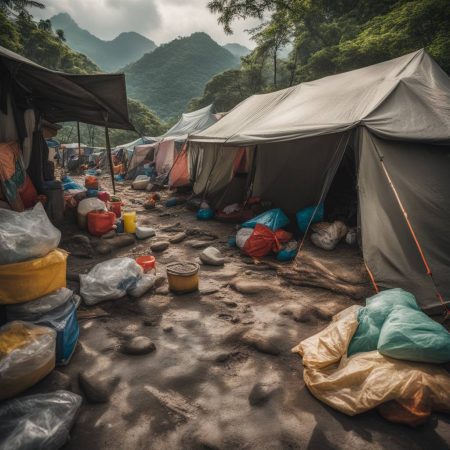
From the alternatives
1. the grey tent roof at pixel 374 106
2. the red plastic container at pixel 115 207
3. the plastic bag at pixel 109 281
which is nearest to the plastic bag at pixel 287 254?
the grey tent roof at pixel 374 106

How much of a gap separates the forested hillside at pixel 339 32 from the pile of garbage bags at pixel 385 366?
1299 cm

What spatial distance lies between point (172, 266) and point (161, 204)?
267 inches

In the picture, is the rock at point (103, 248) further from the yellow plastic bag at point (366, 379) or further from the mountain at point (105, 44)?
the mountain at point (105, 44)

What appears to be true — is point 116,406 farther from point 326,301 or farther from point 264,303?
point 326,301

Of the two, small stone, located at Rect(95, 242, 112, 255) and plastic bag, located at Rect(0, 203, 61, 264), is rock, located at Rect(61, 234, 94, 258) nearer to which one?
small stone, located at Rect(95, 242, 112, 255)

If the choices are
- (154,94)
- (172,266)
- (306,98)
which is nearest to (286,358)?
(172,266)

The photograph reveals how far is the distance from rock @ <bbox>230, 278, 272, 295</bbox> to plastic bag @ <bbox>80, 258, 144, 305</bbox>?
4.66 feet

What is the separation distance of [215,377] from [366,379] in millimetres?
1248

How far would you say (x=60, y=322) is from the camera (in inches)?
105

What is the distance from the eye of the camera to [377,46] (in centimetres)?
1373

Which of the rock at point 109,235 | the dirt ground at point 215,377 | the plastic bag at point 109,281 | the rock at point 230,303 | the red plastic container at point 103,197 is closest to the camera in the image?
the dirt ground at point 215,377

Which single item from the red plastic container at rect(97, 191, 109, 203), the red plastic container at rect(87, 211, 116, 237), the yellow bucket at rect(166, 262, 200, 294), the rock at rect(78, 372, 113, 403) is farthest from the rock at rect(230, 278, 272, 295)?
the red plastic container at rect(97, 191, 109, 203)

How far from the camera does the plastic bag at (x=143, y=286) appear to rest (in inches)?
157

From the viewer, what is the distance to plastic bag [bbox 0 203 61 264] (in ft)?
8.29
